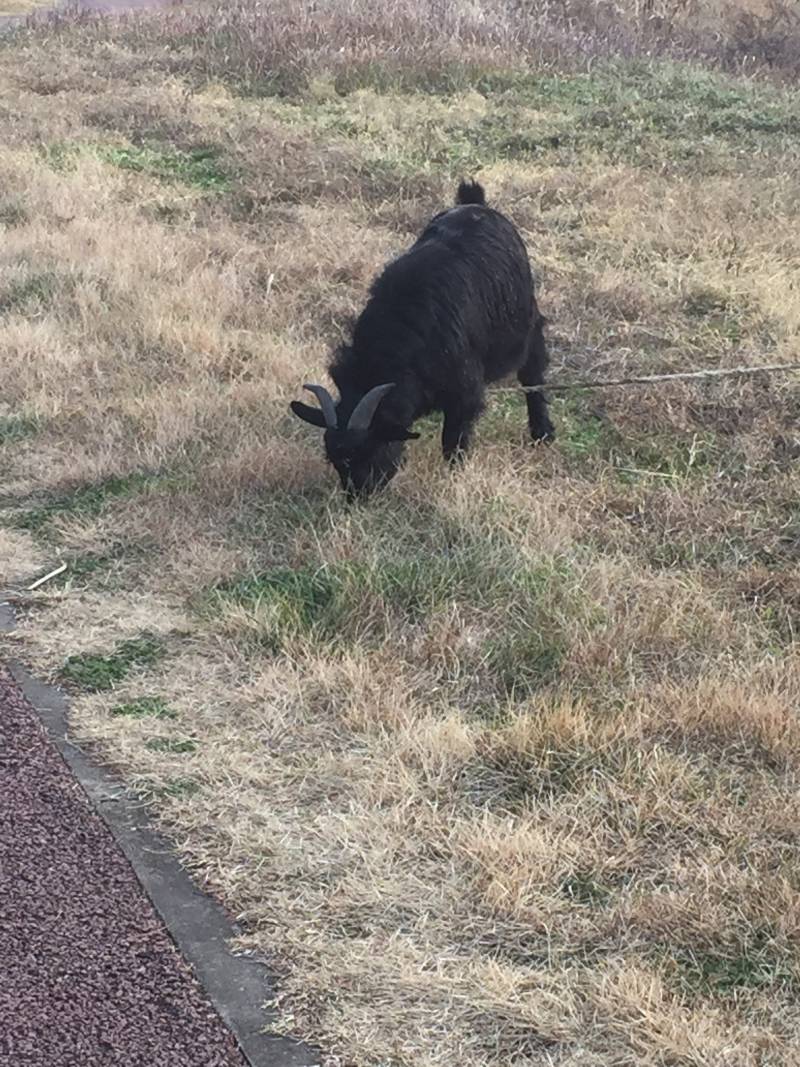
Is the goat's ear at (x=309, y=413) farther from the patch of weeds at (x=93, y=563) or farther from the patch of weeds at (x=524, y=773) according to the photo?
the patch of weeds at (x=524, y=773)

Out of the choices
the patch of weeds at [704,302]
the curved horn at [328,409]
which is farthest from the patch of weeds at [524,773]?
the patch of weeds at [704,302]

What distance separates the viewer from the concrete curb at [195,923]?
3.18m

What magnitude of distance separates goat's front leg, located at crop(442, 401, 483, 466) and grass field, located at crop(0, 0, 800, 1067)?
14 cm

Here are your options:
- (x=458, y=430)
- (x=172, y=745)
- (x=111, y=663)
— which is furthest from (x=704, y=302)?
(x=172, y=745)

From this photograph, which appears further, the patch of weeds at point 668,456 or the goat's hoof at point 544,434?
the goat's hoof at point 544,434

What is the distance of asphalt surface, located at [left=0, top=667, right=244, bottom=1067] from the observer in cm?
311

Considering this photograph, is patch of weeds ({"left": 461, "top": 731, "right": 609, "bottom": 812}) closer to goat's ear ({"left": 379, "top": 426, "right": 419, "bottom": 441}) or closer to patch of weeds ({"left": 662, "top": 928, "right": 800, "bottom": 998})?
patch of weeds ({"left": 662, "top": 928, "right": 800, "bottom": 998})

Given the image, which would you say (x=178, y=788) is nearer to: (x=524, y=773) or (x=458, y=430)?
(x=524, y=773)

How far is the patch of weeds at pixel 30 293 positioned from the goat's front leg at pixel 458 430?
3.71 meters

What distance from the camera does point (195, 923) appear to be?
3598 millimetres

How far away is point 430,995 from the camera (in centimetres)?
331

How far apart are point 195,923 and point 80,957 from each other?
1.06 feet

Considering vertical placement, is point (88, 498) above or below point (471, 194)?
below

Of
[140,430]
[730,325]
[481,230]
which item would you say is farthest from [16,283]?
[730,325]
